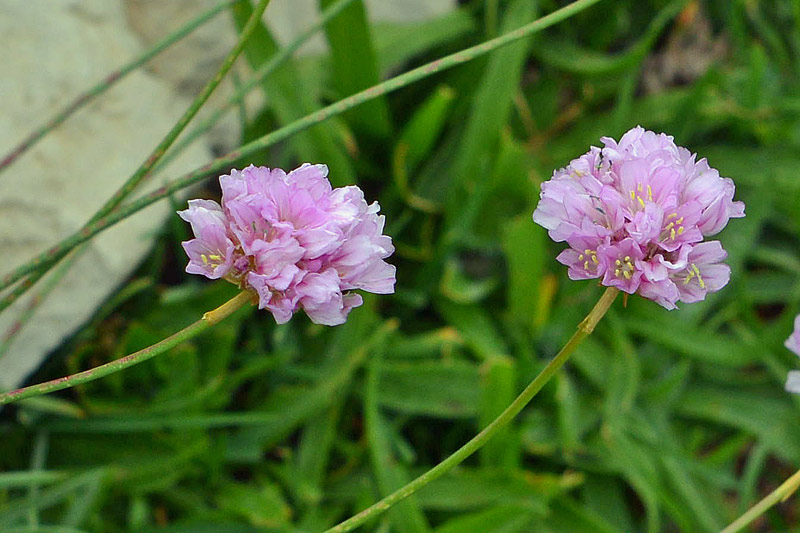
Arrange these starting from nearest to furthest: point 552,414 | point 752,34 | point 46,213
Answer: point 46,213 → point 552,414 → point 752,34

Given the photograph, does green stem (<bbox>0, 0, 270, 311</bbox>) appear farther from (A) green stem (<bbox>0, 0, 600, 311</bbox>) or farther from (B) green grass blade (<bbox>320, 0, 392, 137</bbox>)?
(B) green grass blade (<bbox>320, 0, 392, 137</bbox>)

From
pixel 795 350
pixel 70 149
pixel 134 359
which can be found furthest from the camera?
pixel 70 149


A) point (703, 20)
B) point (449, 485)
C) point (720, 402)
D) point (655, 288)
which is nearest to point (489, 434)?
point (655, 288)

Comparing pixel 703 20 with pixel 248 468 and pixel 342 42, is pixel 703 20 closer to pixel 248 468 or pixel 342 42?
pixel 342 42

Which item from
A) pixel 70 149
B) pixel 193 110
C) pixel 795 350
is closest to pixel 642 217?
pixel 795 350

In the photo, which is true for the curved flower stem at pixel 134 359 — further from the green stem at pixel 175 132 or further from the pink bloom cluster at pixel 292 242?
the green stem at pixel 175 132

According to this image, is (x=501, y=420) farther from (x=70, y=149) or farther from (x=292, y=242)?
(x=70, y=149)
